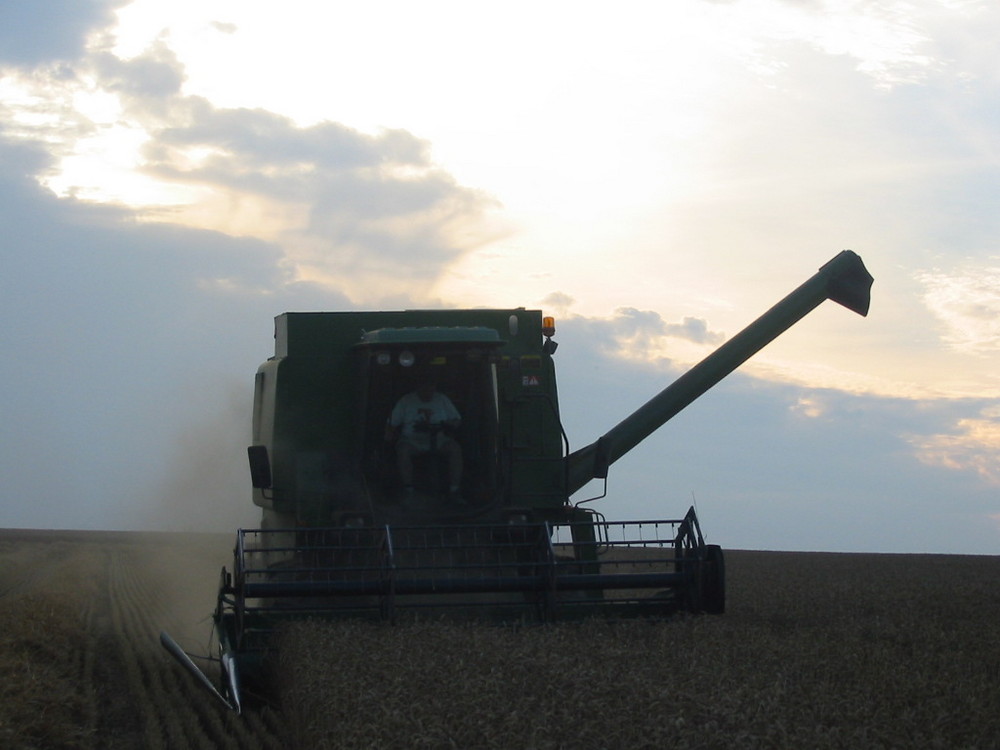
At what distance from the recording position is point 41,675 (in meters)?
8.27

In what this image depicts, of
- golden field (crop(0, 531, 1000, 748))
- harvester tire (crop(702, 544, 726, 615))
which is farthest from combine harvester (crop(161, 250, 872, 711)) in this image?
golden field (crop(0, 531, 1000, 748))

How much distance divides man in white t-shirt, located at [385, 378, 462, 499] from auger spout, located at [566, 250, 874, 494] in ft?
3.96

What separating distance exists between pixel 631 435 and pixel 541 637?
4090mm

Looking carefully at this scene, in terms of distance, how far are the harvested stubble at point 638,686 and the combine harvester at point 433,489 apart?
631 millimetres

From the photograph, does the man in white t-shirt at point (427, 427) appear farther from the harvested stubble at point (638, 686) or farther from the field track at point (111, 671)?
the field track at point (111, 671)

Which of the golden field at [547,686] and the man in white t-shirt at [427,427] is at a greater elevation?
the man in white t-shirt at [427,427]

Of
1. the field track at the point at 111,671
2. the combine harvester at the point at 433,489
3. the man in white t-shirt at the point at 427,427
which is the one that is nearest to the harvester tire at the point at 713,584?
the combine harvester at the point at 433,489

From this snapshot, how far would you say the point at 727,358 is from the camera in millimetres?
11484

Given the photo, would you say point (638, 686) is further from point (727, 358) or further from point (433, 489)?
point (727, 358)

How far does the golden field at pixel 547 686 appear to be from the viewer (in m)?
4.93

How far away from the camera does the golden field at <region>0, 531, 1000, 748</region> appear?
4.93m

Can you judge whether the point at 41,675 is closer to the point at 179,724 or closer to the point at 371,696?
the point at 179,724

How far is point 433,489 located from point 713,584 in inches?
90.7

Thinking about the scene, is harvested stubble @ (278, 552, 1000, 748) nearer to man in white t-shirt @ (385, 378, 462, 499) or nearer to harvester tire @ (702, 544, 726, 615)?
harvester tire @ (702, 544, 726, 615)
